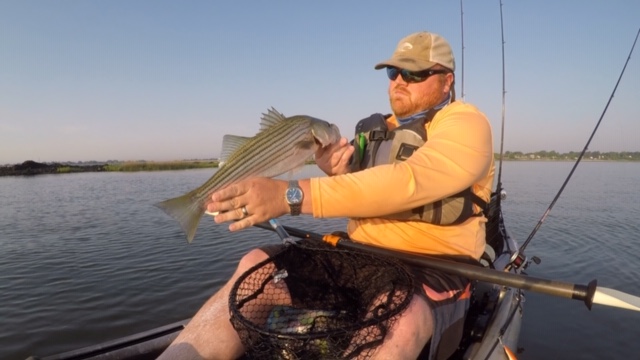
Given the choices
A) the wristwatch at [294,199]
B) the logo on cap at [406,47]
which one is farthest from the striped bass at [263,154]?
the logo on cap at [406,47]

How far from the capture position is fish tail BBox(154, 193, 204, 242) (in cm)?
272

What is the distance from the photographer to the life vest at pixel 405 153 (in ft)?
9.81

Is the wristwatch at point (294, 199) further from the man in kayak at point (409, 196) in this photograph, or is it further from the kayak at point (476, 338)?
the kayak at point (476, 338)

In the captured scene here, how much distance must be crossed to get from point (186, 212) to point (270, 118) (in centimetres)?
109

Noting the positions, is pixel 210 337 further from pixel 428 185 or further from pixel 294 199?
pixel 428 185

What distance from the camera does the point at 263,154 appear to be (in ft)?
9.69

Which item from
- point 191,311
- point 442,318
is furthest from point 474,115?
point 191,311

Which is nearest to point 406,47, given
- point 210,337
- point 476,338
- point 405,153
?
point 405,153

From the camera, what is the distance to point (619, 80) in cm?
670

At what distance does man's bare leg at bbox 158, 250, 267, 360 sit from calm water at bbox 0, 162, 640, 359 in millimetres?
4997

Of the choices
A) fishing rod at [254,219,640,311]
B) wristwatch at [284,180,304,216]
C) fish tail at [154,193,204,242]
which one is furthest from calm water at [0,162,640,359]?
wristwatch at [284,180,304,216]

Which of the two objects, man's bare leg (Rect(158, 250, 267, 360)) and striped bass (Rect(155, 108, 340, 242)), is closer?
striped bass (Rect(155, 108, 340, 242))

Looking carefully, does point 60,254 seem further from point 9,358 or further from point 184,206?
point 184,206

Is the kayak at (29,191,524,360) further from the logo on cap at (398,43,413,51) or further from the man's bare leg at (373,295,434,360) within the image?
the logo on cap at (398,43,413,51)
